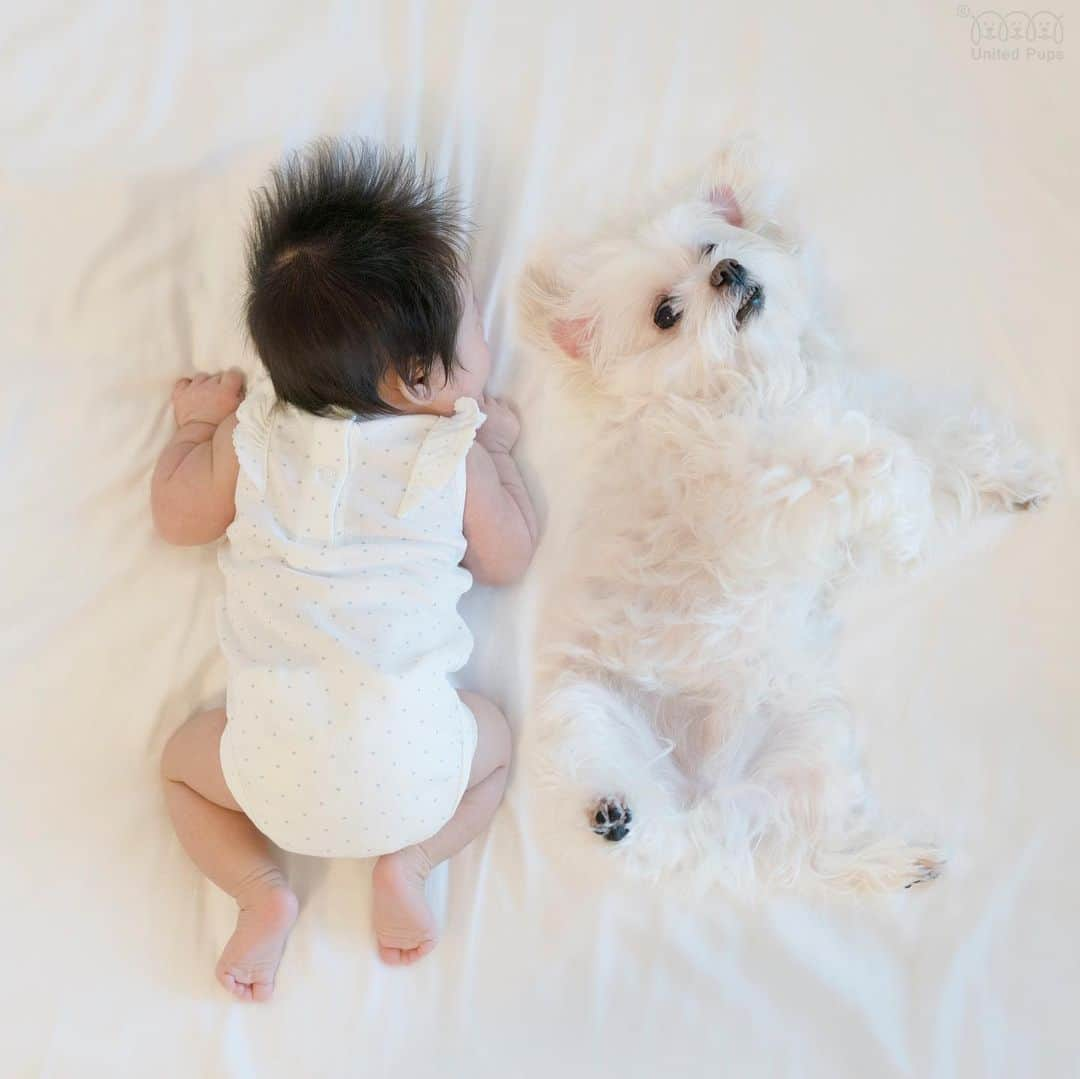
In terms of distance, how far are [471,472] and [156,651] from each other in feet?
2.04

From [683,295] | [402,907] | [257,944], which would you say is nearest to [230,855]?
[257,944]

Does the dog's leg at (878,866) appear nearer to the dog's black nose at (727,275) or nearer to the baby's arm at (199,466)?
the dog's black nose at (727,275)

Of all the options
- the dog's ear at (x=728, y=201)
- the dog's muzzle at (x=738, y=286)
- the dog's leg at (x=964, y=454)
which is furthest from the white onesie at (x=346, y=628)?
the dog's leg at (x=964, y=454)

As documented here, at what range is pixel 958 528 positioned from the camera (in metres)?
1.63

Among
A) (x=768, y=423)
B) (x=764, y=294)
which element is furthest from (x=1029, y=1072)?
(x=764, y=294)

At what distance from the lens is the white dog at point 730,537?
1483 millimetres

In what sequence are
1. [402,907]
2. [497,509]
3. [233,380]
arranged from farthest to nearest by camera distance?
[233,380] → [497,509] → [402,907]

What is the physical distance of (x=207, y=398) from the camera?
5.62 feet

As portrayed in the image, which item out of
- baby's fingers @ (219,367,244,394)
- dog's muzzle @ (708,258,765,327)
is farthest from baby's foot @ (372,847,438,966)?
dog's muzzle @ (708,258,765,327)

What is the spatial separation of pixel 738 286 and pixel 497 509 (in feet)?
1.69

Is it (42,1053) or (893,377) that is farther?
(893,377)

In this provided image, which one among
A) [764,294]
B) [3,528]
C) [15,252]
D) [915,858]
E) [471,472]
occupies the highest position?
[764,294]

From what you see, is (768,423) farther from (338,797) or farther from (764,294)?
(338,797)

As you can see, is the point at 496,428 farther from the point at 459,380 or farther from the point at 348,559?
the point at 348,559
